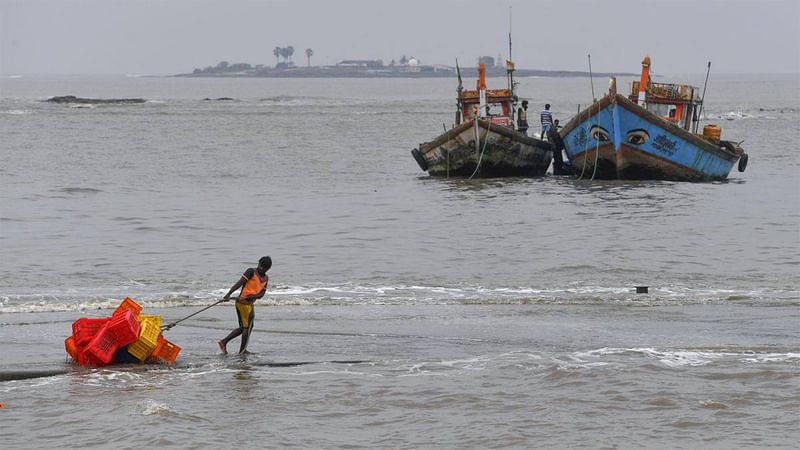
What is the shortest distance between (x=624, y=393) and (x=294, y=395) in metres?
3.21

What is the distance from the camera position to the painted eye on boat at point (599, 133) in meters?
32.3

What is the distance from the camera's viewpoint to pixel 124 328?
35.4 feet

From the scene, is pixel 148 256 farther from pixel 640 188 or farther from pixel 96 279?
pixel 640 188

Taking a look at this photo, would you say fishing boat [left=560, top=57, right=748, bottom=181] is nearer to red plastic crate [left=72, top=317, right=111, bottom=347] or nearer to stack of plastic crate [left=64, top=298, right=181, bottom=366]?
stack of plastic crate [left=64, top=298, right=181, bottom=366]

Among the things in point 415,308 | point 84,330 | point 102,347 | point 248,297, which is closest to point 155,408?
point 102,347

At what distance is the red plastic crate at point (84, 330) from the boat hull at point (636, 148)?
73.4ft

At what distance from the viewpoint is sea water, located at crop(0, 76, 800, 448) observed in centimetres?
937

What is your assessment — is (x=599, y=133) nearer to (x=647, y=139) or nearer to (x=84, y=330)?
(x=647, y=139)

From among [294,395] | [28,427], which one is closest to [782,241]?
[294,395]

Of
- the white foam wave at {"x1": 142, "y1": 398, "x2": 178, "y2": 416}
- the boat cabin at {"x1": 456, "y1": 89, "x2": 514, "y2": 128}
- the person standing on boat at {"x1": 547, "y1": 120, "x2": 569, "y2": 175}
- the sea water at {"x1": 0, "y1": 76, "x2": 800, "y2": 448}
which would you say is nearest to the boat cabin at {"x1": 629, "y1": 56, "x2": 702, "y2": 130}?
the sea water at {"x1": 0, "y1": 76, "x2": 800, "y2": 448}

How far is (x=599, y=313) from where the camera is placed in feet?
47.6

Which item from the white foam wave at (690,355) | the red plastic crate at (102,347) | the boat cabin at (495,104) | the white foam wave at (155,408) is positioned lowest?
the white foam wave at (690,355)

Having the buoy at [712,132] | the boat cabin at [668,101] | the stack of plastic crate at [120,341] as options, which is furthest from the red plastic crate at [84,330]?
the buoy at [712,132]

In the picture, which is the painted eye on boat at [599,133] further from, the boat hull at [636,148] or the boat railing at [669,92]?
the boat railing at [669,92]
